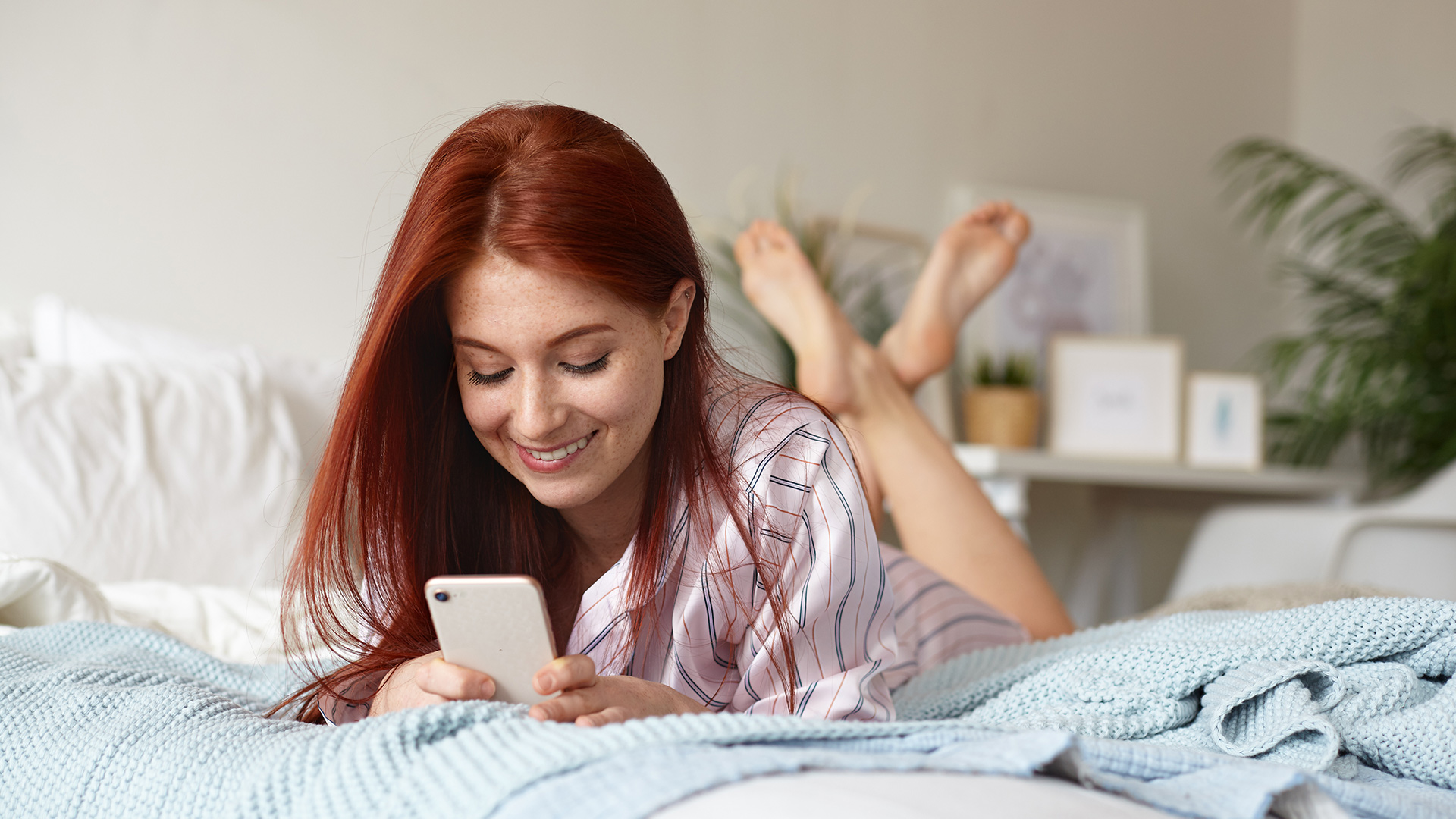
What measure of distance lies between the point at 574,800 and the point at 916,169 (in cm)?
236

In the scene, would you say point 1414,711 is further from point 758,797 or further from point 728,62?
point 728,62

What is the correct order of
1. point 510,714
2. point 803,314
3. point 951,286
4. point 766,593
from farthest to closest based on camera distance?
point 951,286, point 803,314, point 766,593, point 510,714

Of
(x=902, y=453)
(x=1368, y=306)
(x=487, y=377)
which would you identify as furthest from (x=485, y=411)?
(x=1368, y=306)

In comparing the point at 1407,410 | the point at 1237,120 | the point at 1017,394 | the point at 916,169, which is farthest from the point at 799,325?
the point at 1237,120

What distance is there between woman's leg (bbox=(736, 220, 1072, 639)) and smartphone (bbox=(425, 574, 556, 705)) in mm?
768

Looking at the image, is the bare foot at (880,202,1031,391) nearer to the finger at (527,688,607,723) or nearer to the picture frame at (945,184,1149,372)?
the picture frame at (945,184,1149,372)

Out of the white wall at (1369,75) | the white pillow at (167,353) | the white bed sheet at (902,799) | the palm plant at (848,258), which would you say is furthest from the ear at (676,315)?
the white wall at (1369,75)

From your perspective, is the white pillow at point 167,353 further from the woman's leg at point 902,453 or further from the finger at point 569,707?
the finger at point 569,707

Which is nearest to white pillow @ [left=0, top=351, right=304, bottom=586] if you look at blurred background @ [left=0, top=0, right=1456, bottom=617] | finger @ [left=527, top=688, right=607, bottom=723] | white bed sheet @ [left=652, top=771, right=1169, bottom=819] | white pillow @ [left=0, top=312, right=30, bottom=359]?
white pillow @ [left=0, top=312, right=30, bottom=359]

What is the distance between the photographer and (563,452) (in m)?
0.75

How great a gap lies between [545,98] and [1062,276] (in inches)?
53.2

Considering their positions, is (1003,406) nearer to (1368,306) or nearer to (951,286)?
(951,286)

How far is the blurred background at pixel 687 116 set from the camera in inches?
66.5

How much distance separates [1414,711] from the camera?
662 millimetres
